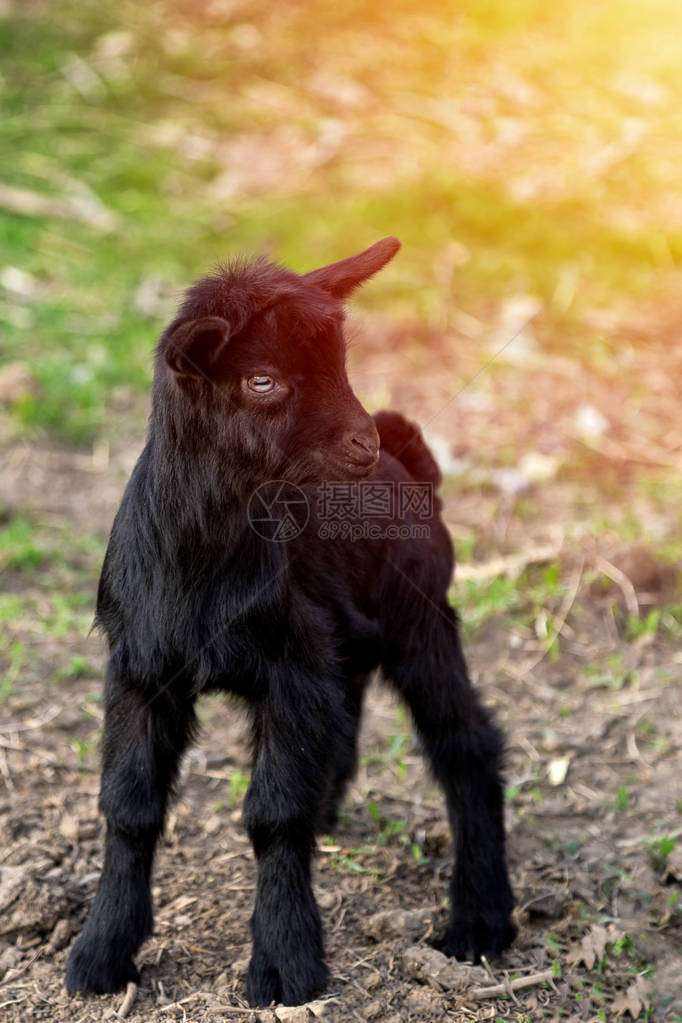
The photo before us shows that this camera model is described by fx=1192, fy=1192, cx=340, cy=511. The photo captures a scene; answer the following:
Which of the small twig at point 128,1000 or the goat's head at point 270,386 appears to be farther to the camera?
the small twig at point 128,1000

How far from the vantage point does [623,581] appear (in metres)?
5.46

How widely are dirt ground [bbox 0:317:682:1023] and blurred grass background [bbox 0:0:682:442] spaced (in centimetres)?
195

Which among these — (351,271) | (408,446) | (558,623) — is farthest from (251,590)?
(558,623)

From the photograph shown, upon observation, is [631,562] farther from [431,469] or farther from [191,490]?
[191,490]

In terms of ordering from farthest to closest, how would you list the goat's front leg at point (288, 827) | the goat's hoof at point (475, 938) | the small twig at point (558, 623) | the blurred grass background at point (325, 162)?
the blurred grass background at point (325, 162) < the small twig at point (558, 623) < the goat's hoof at point (475, 938) < the goat's front leg at point (288, 827)

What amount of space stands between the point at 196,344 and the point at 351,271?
584 mm

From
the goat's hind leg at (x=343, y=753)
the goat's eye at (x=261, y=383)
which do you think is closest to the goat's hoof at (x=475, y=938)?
the goat's hind leg at (x=343, y=753)

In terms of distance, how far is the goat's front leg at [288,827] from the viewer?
3195 millimetres

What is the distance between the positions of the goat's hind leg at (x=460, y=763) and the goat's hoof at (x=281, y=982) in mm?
581

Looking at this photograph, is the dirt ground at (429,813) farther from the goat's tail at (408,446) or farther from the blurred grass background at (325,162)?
the blurred grass background at (325,162)

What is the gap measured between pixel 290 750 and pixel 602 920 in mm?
1325

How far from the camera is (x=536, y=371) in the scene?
775 centimetres

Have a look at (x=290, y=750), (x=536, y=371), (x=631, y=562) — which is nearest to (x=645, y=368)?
(x=536, y=371)

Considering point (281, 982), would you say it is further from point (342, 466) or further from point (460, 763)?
point (342, 466)
